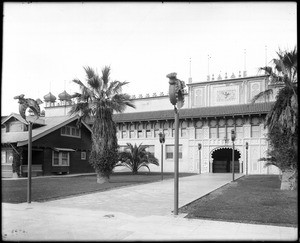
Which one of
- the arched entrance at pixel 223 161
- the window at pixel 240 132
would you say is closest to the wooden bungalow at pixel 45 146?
the arched entrance at pixel 223 161

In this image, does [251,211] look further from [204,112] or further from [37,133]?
[204,112]

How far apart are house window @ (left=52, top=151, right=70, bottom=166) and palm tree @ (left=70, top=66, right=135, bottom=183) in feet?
38.1

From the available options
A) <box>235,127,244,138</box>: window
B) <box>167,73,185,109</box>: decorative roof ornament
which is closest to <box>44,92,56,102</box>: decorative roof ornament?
<box>235,127,244,138</box>: window

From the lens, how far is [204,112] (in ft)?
127

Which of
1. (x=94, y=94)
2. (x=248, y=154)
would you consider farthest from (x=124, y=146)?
(x=94, y=94)

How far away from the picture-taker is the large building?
119ft

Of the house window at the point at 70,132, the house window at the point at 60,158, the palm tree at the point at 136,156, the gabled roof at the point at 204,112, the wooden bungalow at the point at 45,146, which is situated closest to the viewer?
the wooden bungalow at the point at 45,146

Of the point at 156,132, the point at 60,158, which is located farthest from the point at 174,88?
the point at 156,132

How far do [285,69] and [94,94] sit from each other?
35.3 ft

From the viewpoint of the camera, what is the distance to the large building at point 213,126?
3612 centimetres

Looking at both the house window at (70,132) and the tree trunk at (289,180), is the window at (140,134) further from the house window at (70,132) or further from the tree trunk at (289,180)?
the tree trunk at (289,180)

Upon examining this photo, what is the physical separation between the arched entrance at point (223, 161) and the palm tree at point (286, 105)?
76.0 ft

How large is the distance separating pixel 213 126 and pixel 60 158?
1758 centimetres

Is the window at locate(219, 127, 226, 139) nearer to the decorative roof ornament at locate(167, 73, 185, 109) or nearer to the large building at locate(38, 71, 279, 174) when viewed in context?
the large building at locate(38, 71, 279, 174)
